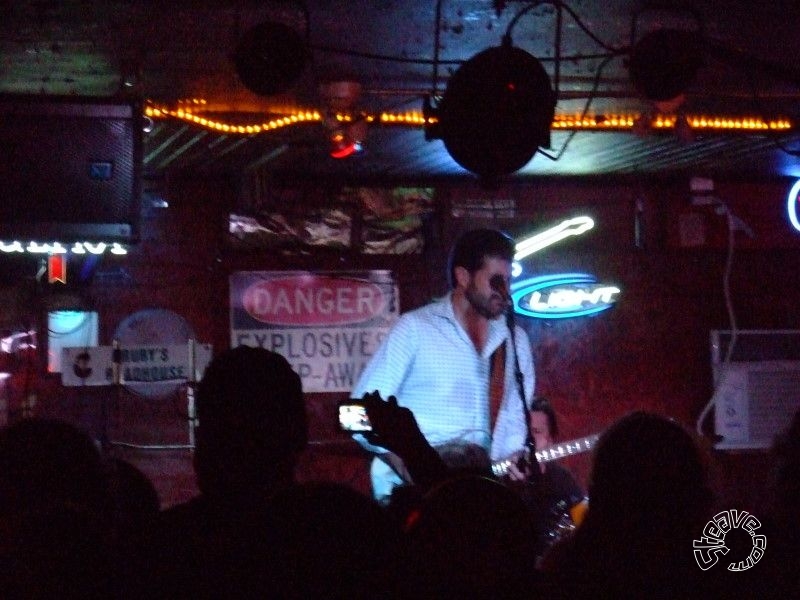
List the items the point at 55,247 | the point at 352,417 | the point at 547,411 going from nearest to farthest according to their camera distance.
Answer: the point at 352,417 → the point at 55,247 → the point at 547,411

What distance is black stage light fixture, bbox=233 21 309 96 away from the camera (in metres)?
3.98

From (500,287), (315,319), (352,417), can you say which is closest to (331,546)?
(352,417)

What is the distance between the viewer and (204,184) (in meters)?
7.36

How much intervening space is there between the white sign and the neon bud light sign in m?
2.51

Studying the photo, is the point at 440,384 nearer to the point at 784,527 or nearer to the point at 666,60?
the point at 666,60

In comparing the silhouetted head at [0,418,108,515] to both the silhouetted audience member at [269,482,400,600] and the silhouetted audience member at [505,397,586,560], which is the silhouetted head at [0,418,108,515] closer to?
the silhouetted audience member at [269,482,400,600]

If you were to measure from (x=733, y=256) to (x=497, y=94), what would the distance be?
4.97 m

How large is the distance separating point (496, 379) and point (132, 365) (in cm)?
244

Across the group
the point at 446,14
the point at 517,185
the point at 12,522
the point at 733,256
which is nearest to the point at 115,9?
the point at 446,14

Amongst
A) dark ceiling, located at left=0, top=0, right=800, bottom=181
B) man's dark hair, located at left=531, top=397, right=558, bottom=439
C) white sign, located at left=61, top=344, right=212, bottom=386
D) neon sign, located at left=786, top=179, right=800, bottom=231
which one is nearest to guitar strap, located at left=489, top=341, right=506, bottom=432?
dark ceiling, located at left=0, top=0, right=800, bottom=181

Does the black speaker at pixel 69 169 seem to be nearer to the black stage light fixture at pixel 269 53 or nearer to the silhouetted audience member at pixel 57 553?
the black stage light fixture at pixel 269 53

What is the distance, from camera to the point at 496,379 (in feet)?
17.5

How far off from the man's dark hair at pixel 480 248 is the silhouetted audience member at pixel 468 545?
10.5 feet

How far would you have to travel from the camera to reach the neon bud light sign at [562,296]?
7699 millimetres
